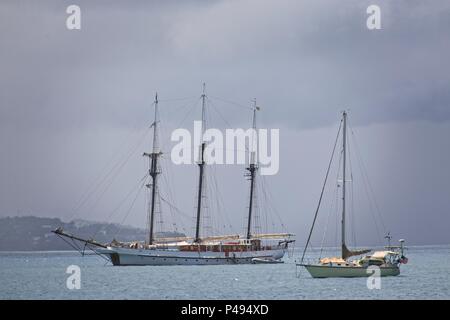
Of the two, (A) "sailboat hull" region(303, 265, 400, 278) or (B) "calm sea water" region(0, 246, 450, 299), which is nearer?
(B) "calm sea water" region(0, 246, 450, 299)

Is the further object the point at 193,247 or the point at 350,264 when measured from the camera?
the point at 193,247

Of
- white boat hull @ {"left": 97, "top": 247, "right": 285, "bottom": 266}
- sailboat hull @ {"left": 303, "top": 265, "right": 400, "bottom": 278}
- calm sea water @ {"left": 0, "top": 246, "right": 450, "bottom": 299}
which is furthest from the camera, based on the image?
white boat hull @ {"left": 97, "top": 247, "right": 285, "bottom": 266}

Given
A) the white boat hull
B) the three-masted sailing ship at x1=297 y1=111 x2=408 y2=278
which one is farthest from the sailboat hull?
the white boat hull

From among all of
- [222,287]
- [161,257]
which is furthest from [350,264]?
[161,257]

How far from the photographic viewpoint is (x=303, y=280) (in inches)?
3647

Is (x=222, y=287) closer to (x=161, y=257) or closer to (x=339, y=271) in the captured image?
(x=339, y=271)

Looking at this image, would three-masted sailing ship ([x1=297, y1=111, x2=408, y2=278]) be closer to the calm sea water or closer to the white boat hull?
the calm sea water

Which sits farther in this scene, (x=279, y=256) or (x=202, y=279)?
(x=279, y=256)

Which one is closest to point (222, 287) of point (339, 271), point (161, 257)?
point (339, 271)

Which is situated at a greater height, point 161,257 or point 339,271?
point 339,271

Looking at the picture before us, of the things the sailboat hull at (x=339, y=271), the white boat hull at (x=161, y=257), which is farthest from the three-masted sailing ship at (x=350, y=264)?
the white boat hull at (x=161, y=257)
